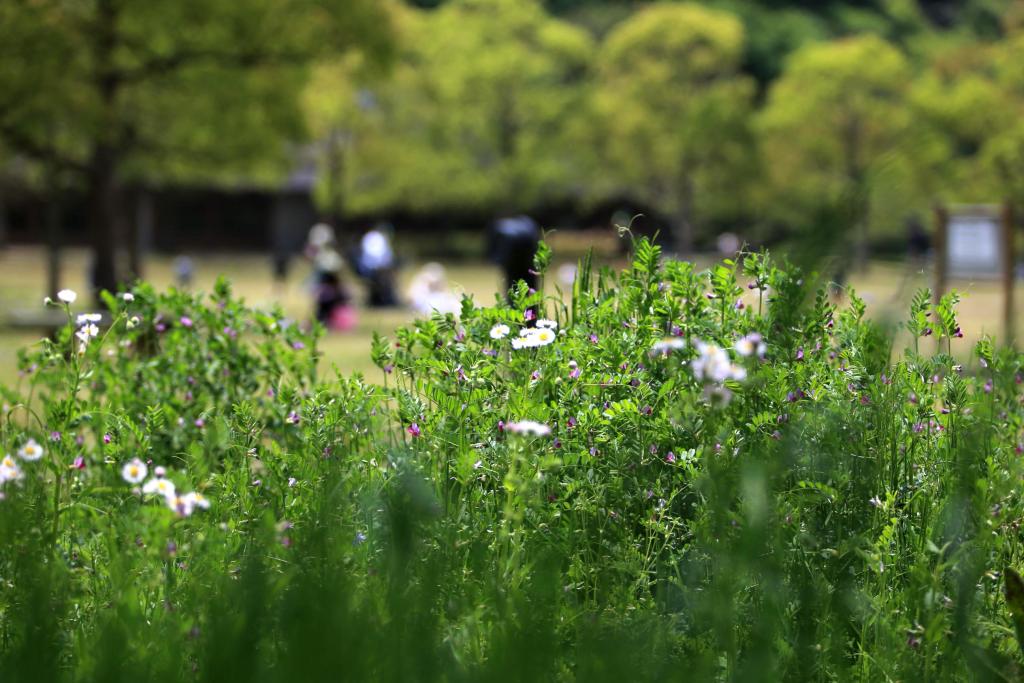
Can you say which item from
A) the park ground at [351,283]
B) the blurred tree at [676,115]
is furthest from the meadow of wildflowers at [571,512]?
the blurred tree at [676,115]

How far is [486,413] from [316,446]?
39cm

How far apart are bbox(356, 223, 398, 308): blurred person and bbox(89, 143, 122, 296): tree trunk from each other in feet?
13.5

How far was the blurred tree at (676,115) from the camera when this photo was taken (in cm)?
4484

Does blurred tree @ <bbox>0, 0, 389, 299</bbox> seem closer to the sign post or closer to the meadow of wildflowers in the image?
the sign post

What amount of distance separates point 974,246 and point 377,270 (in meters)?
13.2

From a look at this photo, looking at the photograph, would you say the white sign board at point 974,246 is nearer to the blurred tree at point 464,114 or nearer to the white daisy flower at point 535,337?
the white daisy flower at point 535,337

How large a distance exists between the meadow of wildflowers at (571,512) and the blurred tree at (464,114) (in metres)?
39.0

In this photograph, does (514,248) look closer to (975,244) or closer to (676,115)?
(975,244)

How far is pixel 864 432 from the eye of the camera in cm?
241

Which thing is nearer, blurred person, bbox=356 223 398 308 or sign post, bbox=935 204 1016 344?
sign post, bbox=935 204 1016 344

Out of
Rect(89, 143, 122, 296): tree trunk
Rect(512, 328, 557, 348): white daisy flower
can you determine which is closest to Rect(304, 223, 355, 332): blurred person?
Rect(89, 143, 122, 296): tree trunk

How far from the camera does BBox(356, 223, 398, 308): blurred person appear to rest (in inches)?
877

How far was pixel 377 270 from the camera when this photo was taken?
22.8m

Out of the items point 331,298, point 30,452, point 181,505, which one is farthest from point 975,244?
point 181,505
